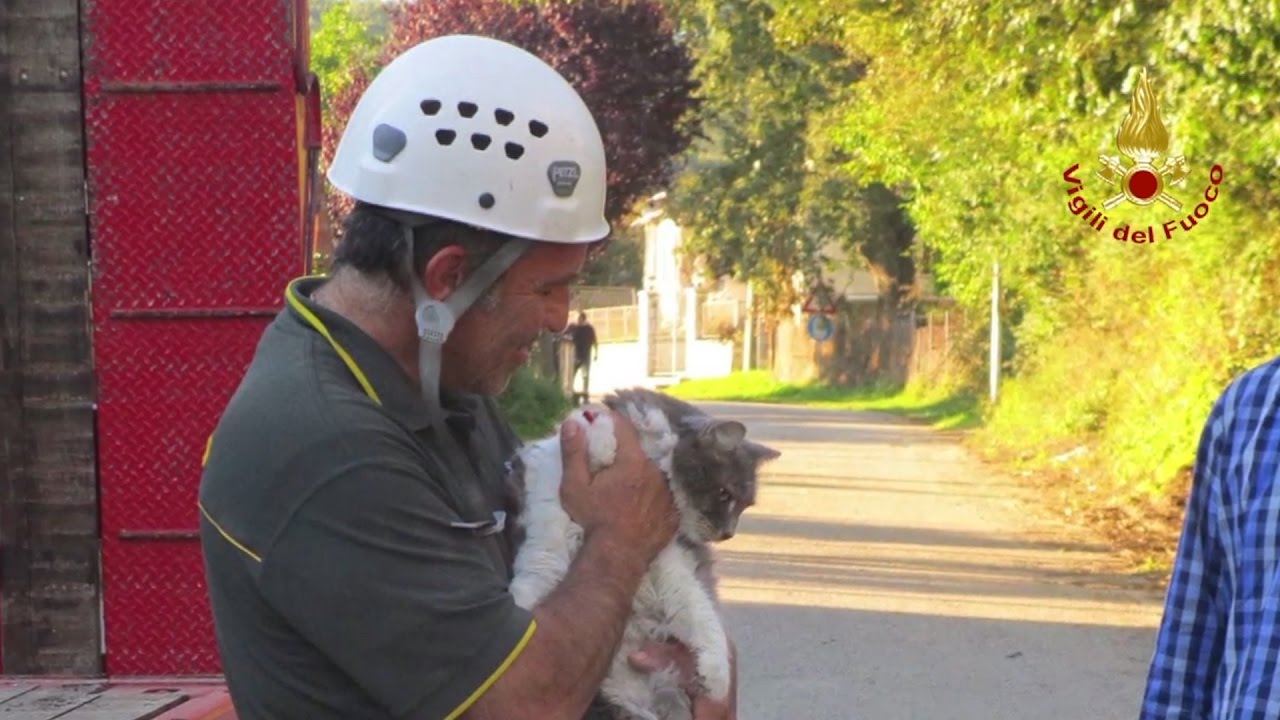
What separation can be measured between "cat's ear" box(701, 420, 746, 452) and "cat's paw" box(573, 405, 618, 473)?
0.66 ft

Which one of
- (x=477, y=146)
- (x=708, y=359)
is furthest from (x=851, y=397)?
(x=477, y=146)

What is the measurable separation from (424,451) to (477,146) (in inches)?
18.1

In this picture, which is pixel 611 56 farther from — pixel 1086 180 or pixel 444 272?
pixel 444 272

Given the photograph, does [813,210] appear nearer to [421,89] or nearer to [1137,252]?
[1137,252]

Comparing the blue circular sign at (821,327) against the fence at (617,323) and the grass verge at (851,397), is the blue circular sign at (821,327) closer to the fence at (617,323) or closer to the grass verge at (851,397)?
the grass verge at (851,397)

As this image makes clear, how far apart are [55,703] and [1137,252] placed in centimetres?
1499

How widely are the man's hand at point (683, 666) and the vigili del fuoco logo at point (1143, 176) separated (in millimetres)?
8621

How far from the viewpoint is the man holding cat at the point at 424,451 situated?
2271 mm

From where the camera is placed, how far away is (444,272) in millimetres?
2539

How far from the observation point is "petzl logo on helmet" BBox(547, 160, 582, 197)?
2627 mm

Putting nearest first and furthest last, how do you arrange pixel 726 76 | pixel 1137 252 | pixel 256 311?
pixel 256 311
pixel 1137 252
pixel 726 76

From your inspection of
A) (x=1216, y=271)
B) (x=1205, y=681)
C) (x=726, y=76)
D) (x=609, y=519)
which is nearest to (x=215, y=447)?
(x=609, y=519)

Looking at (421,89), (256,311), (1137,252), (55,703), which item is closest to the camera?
(421,89)

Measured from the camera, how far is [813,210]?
41.6 m
